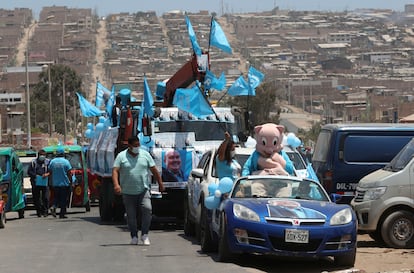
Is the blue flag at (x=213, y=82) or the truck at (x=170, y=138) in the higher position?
the blue flag at (x=213, y=82)

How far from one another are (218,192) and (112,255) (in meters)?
1.81

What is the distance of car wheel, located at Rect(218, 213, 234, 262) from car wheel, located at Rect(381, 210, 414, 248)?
11.9 ft

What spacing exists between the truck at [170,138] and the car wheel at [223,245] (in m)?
5.61

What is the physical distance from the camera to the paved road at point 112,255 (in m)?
15.8

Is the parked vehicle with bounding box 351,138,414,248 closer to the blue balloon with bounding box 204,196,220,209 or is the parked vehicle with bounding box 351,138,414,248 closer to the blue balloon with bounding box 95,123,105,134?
the blue balloon with bounding box 204,196,220,209

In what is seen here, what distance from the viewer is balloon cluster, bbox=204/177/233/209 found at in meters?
17.0

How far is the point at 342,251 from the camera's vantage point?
51.8 feet

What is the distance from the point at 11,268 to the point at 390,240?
622cm

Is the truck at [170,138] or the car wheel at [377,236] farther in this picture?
the truck at [170,138]

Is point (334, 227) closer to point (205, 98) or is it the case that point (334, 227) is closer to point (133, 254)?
point (133, 254)

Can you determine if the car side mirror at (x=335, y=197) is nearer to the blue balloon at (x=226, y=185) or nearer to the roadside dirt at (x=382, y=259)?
the roadside dirt at (x=382, y=259)

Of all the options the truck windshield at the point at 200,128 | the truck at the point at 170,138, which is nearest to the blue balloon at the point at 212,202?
the truck at the point at 170,138

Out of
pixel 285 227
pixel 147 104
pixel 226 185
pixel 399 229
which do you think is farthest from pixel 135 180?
pixel 147 104

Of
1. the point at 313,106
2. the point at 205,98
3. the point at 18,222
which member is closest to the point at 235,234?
the point at 205,98
